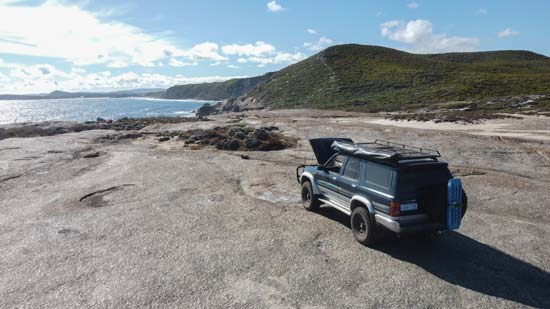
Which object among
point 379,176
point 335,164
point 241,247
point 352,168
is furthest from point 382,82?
point 241,247

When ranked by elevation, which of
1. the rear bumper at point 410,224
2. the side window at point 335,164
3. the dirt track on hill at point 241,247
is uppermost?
the side window at point 335,164

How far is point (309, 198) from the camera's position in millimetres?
12164

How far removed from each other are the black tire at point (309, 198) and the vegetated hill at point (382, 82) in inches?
1999

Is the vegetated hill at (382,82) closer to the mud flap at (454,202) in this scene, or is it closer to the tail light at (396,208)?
the mud flap at (454,202)

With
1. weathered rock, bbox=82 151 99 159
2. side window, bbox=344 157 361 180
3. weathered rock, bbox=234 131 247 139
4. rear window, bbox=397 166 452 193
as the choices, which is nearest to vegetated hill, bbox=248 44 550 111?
weathered rock, bbox=234 131 247 139

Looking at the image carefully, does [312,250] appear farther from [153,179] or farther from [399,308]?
[153,179]

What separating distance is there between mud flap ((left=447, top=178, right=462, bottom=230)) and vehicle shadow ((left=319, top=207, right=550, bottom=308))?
3.26ft

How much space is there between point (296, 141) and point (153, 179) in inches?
536

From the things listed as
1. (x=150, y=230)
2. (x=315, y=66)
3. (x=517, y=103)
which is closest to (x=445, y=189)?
(x=150, y=230)

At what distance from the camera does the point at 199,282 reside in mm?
7699

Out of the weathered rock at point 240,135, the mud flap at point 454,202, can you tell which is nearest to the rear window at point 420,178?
the mud flap at point 454,202

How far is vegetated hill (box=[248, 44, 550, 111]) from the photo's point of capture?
69438 mm

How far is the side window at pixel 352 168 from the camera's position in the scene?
9773 mm

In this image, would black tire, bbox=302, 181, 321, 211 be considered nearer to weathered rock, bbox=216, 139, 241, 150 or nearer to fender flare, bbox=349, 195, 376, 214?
fender flare, bbox=349, 195, 376, 214
